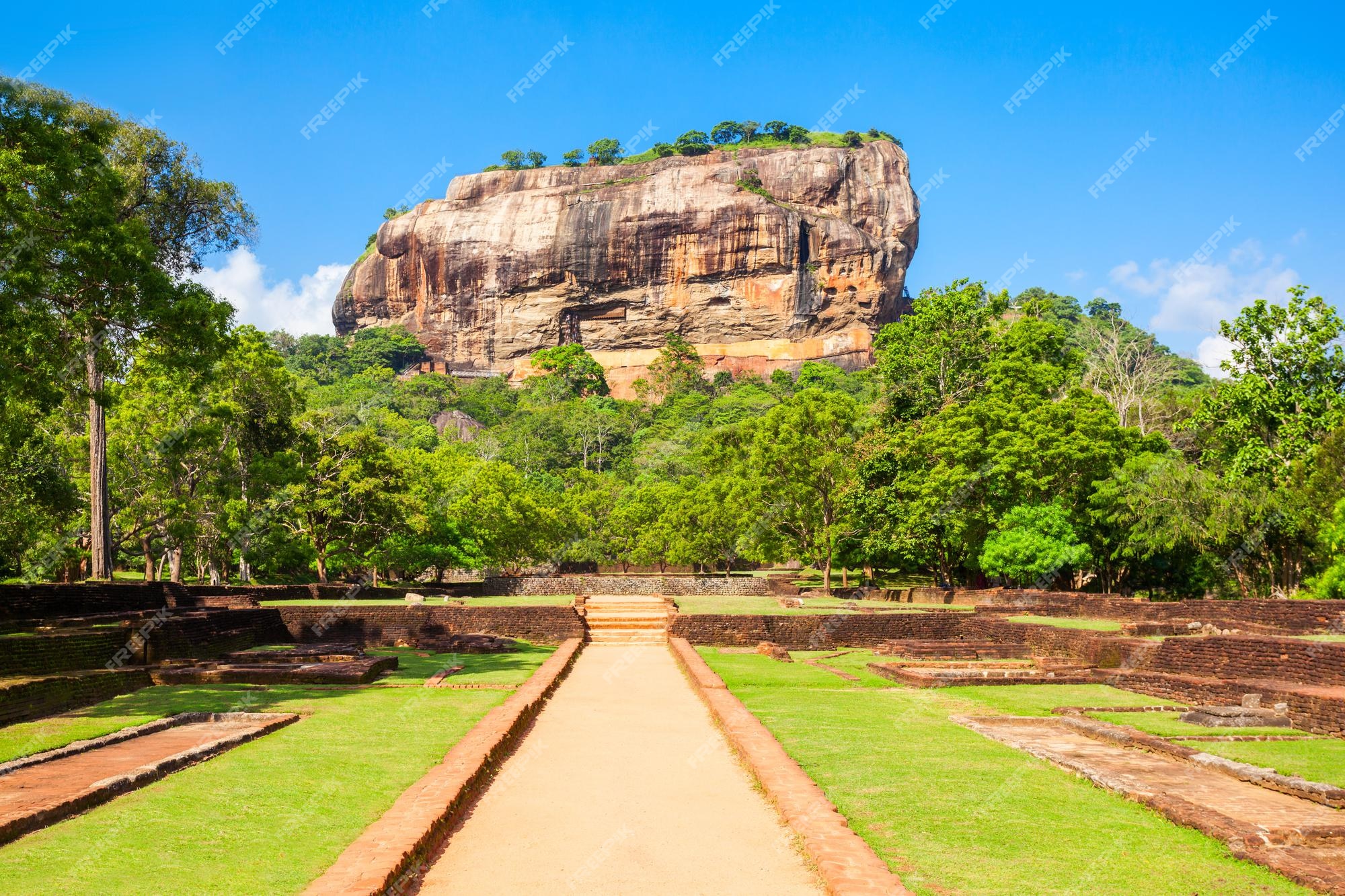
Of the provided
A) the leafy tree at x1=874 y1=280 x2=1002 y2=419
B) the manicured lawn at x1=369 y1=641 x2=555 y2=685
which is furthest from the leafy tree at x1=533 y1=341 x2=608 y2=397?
the manicured lawn at x1=369 y1=641 x2=555 y2=685

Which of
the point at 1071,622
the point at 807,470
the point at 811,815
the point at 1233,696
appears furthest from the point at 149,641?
the point at 807,470

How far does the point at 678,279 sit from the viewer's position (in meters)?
104

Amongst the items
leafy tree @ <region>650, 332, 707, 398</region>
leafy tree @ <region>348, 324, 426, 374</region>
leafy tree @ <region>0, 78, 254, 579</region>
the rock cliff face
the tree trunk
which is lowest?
the tree trunk

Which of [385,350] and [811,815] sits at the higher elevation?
[385,350]

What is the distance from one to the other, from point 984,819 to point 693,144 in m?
123

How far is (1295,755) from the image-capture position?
332 inches

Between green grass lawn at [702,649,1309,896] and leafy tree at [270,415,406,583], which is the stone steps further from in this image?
green grass lawn at [702,649,1309,896]

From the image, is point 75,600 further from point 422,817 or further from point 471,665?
point 422,817

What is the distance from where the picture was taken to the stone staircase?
66.3 feet

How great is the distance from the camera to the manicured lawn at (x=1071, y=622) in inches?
700

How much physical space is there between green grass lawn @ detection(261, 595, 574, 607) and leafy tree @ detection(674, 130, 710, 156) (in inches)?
3909

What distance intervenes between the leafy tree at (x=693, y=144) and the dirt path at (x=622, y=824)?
11564 cm

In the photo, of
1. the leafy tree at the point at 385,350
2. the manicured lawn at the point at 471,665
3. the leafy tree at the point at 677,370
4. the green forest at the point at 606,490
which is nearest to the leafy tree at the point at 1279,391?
the green forest at the point at 606,490

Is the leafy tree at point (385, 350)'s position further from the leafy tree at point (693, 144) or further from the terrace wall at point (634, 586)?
the terrace wall at point (634, 586)
